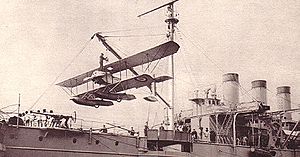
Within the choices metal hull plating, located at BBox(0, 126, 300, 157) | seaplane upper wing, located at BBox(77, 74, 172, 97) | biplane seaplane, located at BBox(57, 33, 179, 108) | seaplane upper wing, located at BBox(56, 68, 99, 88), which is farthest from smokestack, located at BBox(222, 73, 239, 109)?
seaplane upper wing, located at BBox(56, 68, 99, 88)

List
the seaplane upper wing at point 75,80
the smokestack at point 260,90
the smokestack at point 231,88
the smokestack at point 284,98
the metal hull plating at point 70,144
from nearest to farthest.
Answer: the metal hull plating at point 70,144 < the seaplane upper wing at point 75,80 < the smokestack at point 231,88 < the smokestack at point 260,90 < the smokestack at point 284,98

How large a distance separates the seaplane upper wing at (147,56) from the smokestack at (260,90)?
426 inches

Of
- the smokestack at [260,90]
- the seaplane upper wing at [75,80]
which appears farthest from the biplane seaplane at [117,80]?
the smokestack at [260,90]

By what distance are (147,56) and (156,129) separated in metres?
3.59

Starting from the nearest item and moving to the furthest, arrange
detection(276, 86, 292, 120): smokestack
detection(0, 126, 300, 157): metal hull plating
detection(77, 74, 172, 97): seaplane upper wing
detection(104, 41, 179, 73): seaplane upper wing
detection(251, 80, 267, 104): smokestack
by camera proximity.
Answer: detection(0, 126, 300, 157): metal hull plating < detection(104, 41, 179, 73): seaplane upper wing < detection(77, 74, 172, 97): seaplane upper wing < detection(251, 80, 267, 104): smokestack < detection(276, 86, 292, 120): smokestack

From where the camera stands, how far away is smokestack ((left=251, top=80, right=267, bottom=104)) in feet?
92.0

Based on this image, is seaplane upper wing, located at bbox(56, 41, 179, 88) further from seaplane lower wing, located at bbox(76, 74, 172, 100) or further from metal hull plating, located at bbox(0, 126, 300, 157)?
metal hull plating, located at bbox(0, 126, 300, 157)

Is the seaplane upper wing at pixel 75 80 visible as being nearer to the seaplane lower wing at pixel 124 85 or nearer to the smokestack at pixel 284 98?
the seaplane lower wing at pixel 124 85

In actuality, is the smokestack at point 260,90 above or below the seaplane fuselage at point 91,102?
above

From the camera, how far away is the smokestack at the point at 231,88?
26344 mm

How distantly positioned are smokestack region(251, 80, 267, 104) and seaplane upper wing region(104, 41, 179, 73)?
10815 mm

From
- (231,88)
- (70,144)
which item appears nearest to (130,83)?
(70,144)

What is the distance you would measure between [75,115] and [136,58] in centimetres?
461

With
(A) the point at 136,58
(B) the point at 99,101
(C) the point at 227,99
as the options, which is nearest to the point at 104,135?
Result: (B) the point at 99,101
